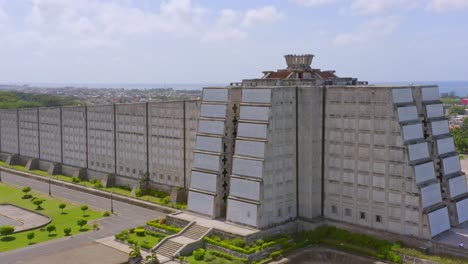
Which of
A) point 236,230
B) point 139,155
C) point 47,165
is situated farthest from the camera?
point 47,165

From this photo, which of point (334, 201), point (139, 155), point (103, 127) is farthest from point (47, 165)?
point (334, 201)

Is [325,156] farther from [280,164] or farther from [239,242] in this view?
[239,242]

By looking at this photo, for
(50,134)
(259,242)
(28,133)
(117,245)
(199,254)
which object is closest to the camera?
(199,254)

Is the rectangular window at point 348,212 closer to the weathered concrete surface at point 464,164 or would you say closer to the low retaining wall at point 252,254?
the low retaining wall at point 252,254

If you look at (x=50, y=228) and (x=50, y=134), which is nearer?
(x=50, y=228)

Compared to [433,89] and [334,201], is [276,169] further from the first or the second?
[433,89]

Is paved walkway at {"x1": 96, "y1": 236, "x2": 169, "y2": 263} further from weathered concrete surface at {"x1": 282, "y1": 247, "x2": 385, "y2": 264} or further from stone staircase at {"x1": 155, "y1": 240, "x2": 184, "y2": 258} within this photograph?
weathered concrete surface at {"x1": 282, "y1": 247, "x2": 385, "y2": 264}

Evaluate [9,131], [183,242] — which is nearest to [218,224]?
[183,242]
